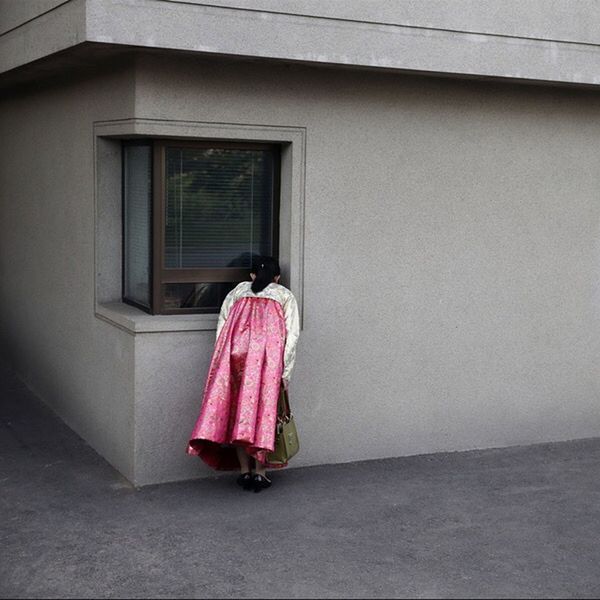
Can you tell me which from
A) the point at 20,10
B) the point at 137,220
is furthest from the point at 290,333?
the point at 20,10

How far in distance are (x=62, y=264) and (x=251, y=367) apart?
2685 millimetres

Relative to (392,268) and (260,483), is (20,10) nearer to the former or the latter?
(392,268)

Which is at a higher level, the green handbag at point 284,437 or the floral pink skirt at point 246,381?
the floral pink skirt at point 246,381

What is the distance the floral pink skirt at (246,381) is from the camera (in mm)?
6988

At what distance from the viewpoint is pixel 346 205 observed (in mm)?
7727

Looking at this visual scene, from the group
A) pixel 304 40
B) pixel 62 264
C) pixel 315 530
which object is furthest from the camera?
pixel 62 264

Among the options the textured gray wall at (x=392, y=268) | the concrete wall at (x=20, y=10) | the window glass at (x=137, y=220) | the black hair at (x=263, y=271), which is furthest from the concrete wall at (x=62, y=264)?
the black hair at (x=263, y=271)

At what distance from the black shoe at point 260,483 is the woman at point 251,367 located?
165mm

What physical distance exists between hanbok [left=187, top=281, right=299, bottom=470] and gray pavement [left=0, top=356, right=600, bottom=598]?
0.47 meters

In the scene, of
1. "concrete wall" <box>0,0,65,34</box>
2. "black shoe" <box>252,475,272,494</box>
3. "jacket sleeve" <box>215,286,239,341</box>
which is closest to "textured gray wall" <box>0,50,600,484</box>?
"jacket sleeve" <box>215,286,239,341</box>

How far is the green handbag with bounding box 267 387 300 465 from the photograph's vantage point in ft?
23.8

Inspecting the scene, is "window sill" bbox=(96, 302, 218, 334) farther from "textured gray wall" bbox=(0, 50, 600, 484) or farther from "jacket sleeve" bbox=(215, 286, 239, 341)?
"jacket sleeve" bbox=(215, 286, 239, 341)

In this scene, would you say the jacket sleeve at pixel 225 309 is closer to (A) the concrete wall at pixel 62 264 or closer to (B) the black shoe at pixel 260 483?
(A) the concrete wall at pixel 62 264

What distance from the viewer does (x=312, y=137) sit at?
7.55m
